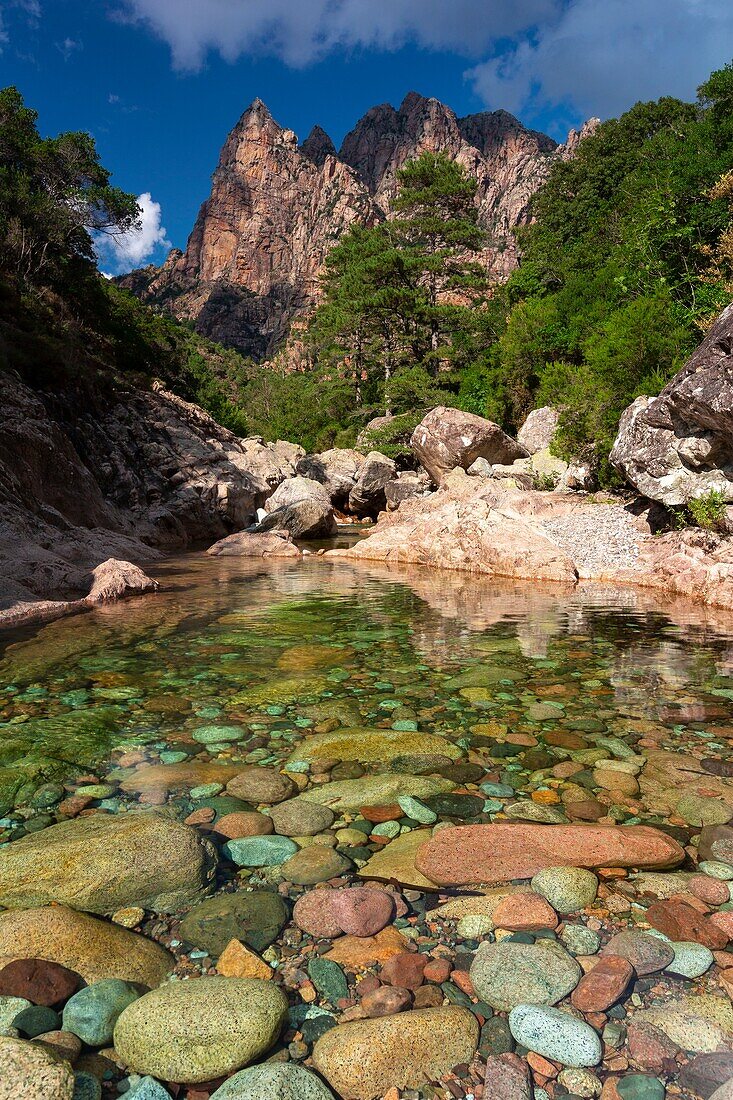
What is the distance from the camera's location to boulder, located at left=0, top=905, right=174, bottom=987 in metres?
2.10

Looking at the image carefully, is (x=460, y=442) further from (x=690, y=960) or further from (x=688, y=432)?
(x=690, y=960)

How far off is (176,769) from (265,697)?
151 centimetres

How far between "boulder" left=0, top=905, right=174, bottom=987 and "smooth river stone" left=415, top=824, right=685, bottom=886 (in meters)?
1.18

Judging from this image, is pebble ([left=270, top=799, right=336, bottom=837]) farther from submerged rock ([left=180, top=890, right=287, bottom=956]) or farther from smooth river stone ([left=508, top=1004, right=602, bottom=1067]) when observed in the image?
smooth river stone ([left=508, top=1004, right=602, bottom=1067])

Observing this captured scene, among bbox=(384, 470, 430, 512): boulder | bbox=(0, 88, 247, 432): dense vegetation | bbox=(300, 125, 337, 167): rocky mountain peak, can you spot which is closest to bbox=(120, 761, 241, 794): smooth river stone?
bbox=(0, 88, 247, 432): dense vegetation

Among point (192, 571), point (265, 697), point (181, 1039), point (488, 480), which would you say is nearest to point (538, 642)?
point (265, 697)

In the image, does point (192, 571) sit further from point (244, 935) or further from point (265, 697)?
point (244, 935)

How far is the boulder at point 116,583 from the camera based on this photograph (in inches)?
411

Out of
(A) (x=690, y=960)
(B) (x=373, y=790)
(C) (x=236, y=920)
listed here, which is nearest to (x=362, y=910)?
(C) (x=236, y=920)

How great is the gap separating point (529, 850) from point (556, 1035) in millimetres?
1024

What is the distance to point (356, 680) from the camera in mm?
5828

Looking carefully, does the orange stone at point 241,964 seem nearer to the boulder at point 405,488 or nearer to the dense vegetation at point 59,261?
the dense vegetation at point 59,261

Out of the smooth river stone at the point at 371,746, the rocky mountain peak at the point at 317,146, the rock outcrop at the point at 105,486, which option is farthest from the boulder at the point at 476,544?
the rocky mountain peak at the point at 317,146

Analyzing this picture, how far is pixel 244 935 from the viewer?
2.33 metres
